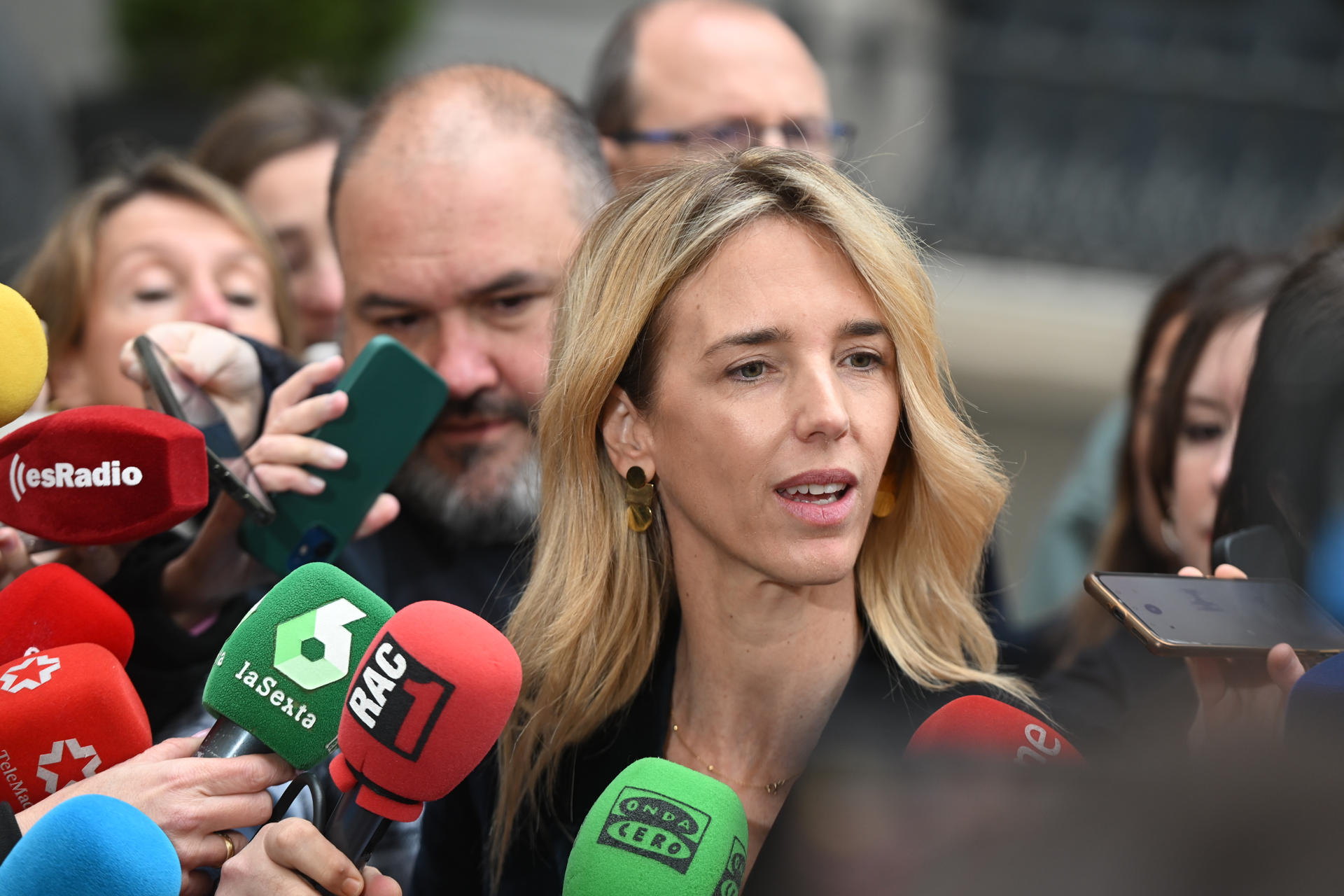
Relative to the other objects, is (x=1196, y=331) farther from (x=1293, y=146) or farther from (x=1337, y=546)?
(x=1293, y=146)

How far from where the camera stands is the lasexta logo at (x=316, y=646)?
1303mm

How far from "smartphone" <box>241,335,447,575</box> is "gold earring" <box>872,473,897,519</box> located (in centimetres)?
64

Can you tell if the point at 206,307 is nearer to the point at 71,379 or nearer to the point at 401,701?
the point at 71,379

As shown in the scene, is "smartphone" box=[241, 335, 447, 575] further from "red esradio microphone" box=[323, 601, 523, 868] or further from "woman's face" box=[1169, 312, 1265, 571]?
"woman's face" box=[1169, 312, 1265, 571]

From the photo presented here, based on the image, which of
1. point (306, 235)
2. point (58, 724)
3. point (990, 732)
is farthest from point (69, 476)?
point (306, 235)

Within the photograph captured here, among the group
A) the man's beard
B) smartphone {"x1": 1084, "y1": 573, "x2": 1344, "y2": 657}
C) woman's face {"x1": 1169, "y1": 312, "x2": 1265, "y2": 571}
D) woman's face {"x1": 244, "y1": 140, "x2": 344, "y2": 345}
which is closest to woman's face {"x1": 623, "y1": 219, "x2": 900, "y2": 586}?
smartphone {"x1": 1084, "y1": 573, "x2": 1344, "y2": 657}

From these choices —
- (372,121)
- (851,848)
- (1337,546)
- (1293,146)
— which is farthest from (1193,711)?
(1293,146)

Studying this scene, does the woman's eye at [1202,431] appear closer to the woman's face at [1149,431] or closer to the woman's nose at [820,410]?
the woman's face at [1149,431]

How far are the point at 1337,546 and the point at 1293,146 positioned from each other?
5788 millimetres

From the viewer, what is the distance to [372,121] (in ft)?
7.80

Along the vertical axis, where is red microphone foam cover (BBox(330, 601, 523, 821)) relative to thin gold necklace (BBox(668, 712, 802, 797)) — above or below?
above

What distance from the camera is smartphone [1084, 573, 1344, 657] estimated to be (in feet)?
4.41

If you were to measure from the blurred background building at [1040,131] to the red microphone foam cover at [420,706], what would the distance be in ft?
16.0

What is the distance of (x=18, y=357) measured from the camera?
133 cm
